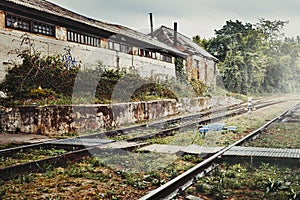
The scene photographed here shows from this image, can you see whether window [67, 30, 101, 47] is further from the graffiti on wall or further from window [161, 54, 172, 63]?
window [161, 54, 172, 63]

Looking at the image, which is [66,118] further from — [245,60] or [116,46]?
[245,60]

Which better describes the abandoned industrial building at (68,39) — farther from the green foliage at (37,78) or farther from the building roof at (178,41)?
the building roof at (178,41)

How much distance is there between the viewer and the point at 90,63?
816 inches

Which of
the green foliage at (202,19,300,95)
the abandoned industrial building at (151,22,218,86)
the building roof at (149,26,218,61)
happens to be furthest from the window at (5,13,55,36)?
the green foliage at (202,19,300,95)

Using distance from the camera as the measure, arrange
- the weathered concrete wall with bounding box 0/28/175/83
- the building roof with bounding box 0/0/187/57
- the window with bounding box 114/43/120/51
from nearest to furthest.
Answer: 1. the weathered concrete wall with bounding box 0/28/175/83
2. the building roof with bounding box 0/0/187/57
3. the window with bounding box 114/43/120/51

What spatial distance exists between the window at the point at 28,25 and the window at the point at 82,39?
1433 mm

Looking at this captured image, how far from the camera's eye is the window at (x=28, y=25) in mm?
16109

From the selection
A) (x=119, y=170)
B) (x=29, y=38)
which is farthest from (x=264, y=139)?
(x=29, y=38)

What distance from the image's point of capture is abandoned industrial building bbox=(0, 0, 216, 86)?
16.0 m

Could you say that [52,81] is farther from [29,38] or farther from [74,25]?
[74,25]

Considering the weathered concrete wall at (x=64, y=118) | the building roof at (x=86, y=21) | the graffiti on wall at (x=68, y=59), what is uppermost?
the building roof at (x=86, y=21)

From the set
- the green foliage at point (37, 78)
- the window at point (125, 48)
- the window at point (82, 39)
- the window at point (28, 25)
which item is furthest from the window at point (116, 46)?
the green foliage at point (37, 78)

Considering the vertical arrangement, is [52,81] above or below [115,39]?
below

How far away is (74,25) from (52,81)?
430cm
